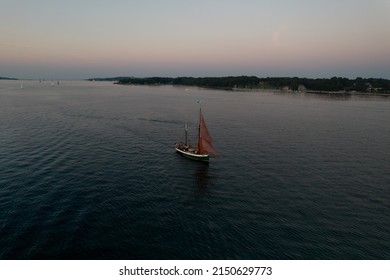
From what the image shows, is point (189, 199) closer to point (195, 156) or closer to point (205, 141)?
point (195, 156)

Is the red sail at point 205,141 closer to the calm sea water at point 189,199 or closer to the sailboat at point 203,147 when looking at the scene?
the sailboat at point 203,147

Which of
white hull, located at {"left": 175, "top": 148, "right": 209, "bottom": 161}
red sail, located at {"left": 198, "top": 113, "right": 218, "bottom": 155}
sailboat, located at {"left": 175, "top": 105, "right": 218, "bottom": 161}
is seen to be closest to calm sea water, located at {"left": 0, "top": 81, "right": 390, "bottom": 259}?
white hull, located at {"left": 175, "top": 148, "right": 209, "bottom": 161}

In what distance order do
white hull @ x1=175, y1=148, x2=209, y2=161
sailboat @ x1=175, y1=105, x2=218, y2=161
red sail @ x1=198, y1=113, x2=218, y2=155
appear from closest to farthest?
1. white hull @ x1=175, y1=148, x2=209, y2=161
2. sailboat @ x1=175, y1=105, x2=218, y2=161
3. red sail @ x1=198, y1=113, x2=218, y2=155

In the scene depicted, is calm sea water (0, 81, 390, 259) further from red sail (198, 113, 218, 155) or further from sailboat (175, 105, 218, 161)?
red sail (198, 113, 218, 155)

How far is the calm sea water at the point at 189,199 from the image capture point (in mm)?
36875

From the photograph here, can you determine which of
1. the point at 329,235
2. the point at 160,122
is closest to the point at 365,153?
the point at 329,235

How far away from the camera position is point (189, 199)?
5050cm

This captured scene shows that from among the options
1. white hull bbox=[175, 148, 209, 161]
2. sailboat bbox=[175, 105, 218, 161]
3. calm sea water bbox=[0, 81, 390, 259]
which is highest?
sailboat bbox=[175, 105, 218, 161]

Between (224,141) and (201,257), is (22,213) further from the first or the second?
(224,141)

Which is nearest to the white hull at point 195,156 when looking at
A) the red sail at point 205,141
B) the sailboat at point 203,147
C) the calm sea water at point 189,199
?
the sailboat at point 203,147

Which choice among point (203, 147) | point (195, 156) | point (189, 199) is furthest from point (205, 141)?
point (189, 199)

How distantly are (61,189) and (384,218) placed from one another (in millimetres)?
56487

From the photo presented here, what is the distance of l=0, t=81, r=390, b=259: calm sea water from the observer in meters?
36.9

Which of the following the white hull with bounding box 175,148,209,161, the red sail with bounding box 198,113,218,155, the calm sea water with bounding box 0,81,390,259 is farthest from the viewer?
the red sail with bounding box 198,113,218,155
